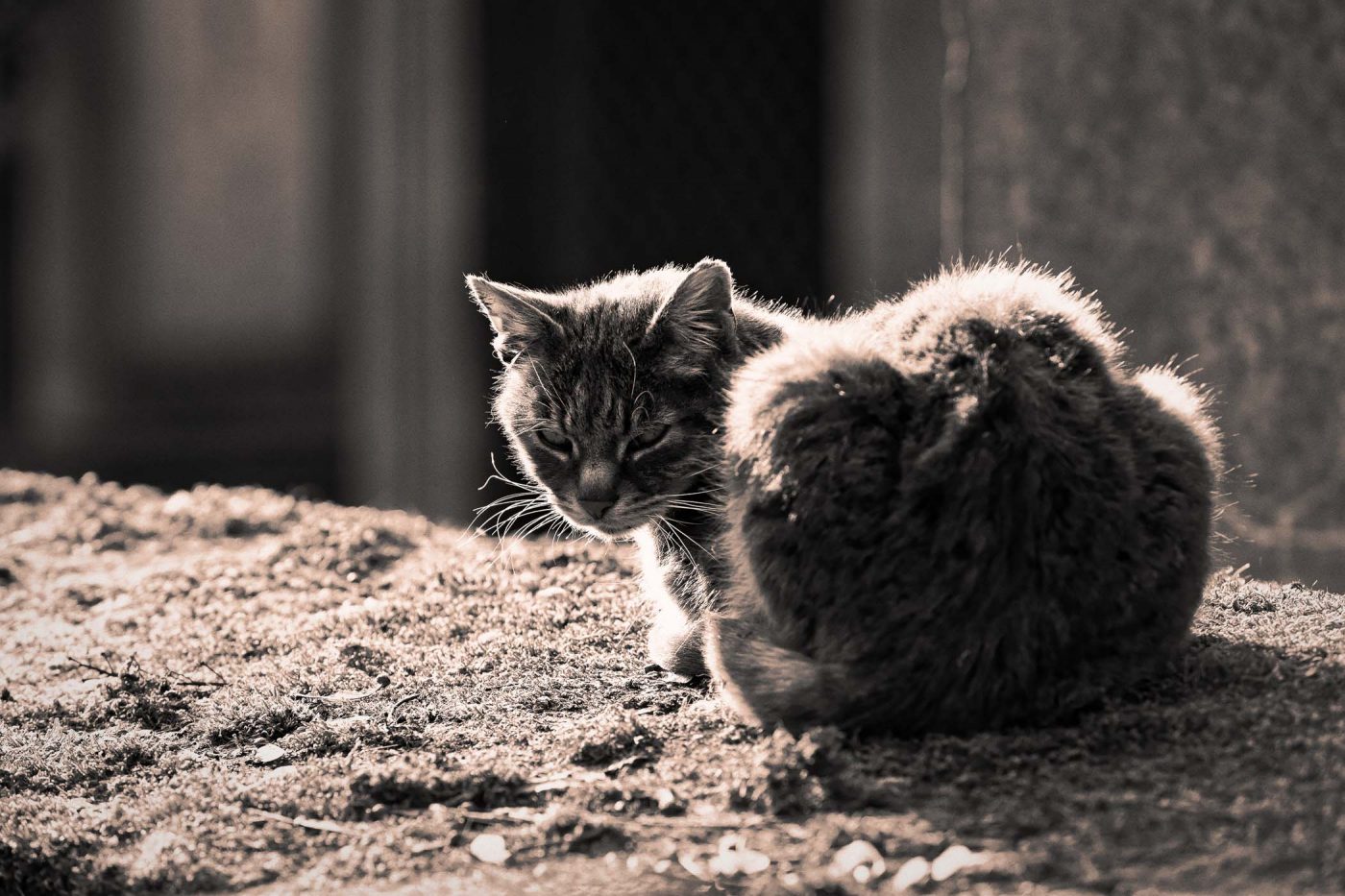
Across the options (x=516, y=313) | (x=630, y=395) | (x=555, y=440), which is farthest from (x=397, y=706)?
(x=516, y=313)

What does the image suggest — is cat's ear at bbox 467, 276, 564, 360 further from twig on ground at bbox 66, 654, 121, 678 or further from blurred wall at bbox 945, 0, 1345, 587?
blurred wall at bbox 945, 0, 1345, 587

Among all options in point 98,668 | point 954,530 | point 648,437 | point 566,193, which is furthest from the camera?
point 566,193

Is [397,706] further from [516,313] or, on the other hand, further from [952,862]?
[952,862]

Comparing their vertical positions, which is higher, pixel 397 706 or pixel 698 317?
pixel 698 317

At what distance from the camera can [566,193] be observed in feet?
32.1

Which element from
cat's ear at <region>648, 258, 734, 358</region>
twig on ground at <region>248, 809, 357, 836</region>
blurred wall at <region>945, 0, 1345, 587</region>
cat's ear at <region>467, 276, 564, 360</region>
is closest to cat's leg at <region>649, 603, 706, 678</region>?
cat's ear at <region>648, 258, 734, 358</region>

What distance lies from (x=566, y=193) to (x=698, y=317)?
5.83 meters

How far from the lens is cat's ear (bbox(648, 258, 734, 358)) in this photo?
13.4 ft

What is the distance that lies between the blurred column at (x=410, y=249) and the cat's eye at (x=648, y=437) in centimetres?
640

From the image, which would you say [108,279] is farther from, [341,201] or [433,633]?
[433,633]

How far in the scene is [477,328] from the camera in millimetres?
10609

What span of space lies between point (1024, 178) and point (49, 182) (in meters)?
8.25

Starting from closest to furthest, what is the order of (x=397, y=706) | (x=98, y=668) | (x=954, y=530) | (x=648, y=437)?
(x=954, y=530), (x=397, y=706), (x=648, y=437), (x=98, y=668)

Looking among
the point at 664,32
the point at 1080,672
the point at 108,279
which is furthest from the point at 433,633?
the point at 108,279
